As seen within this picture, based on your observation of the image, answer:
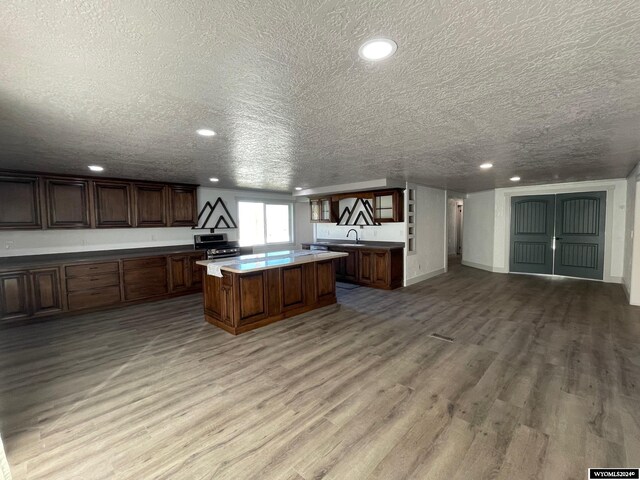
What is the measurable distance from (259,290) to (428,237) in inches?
192

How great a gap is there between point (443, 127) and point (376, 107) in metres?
0.86

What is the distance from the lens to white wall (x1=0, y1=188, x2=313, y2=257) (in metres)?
4.80

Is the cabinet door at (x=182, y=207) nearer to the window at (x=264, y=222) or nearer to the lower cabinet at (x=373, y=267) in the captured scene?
the window at (x=264, y=222)

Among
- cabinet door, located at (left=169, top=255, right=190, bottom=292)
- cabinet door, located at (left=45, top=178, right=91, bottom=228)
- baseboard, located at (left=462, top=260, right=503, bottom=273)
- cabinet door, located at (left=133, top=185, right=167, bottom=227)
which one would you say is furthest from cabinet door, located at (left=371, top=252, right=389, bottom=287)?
cabinet door, located at (left=45, top=178, right=91, bottom=228)

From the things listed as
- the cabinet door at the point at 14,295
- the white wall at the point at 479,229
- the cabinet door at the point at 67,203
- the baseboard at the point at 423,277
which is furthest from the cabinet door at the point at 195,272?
the white wall at the point at 479,229

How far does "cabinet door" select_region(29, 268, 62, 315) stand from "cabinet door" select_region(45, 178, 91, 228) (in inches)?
34.6

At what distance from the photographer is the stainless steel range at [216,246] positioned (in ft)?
20.8

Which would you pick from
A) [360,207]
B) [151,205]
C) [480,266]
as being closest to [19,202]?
[151,205]

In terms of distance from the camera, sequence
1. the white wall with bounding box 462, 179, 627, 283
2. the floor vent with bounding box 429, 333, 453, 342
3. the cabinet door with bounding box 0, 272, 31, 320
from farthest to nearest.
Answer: the white wall with bounding box 462, 179, 627, 283, the cabinet door with bounding box 0, 272, 31, 320, the floor vent with bounding box 429, 333, 453, 342

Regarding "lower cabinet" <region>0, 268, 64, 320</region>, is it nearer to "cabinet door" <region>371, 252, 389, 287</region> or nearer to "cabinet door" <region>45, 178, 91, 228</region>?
"cabinet door" <region>45, 178, 91, 228</region>

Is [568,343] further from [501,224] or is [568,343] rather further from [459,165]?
[501,224]

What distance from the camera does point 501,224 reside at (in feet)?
25.3

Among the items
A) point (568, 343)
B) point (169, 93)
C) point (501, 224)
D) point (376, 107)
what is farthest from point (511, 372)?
point (501, 224)

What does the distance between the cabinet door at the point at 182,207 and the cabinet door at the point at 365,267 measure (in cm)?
394
